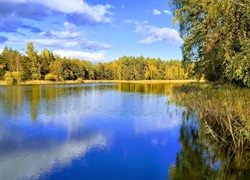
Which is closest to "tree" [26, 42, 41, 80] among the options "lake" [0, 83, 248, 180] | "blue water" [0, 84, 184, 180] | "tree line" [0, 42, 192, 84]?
"tree line" [0, 42, 192, 84]

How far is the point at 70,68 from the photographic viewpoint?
8450 centimetres

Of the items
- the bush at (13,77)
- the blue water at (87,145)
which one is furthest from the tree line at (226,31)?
the bush at (13,77)

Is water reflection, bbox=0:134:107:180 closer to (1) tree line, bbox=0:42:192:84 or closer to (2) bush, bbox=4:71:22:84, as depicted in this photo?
(1) tree line, bbox=0:42:192:84

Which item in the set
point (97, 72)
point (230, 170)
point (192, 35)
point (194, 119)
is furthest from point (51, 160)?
point (97, 72)

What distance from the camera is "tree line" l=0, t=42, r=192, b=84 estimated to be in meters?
70.1

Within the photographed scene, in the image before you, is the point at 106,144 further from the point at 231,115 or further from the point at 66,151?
the point at 231,115

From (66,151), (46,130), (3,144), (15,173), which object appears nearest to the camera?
(15,173)

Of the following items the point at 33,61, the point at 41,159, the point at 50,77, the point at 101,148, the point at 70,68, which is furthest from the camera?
Result: the point at 70,68

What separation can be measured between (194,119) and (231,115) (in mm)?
7914

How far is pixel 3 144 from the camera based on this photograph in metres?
12.1

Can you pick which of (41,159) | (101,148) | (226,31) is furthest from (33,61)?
(226,31)

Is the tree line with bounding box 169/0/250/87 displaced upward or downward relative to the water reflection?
upward

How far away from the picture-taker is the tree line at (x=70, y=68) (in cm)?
7012

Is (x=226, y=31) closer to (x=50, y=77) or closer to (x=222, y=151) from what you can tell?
(x=222, y=151)
